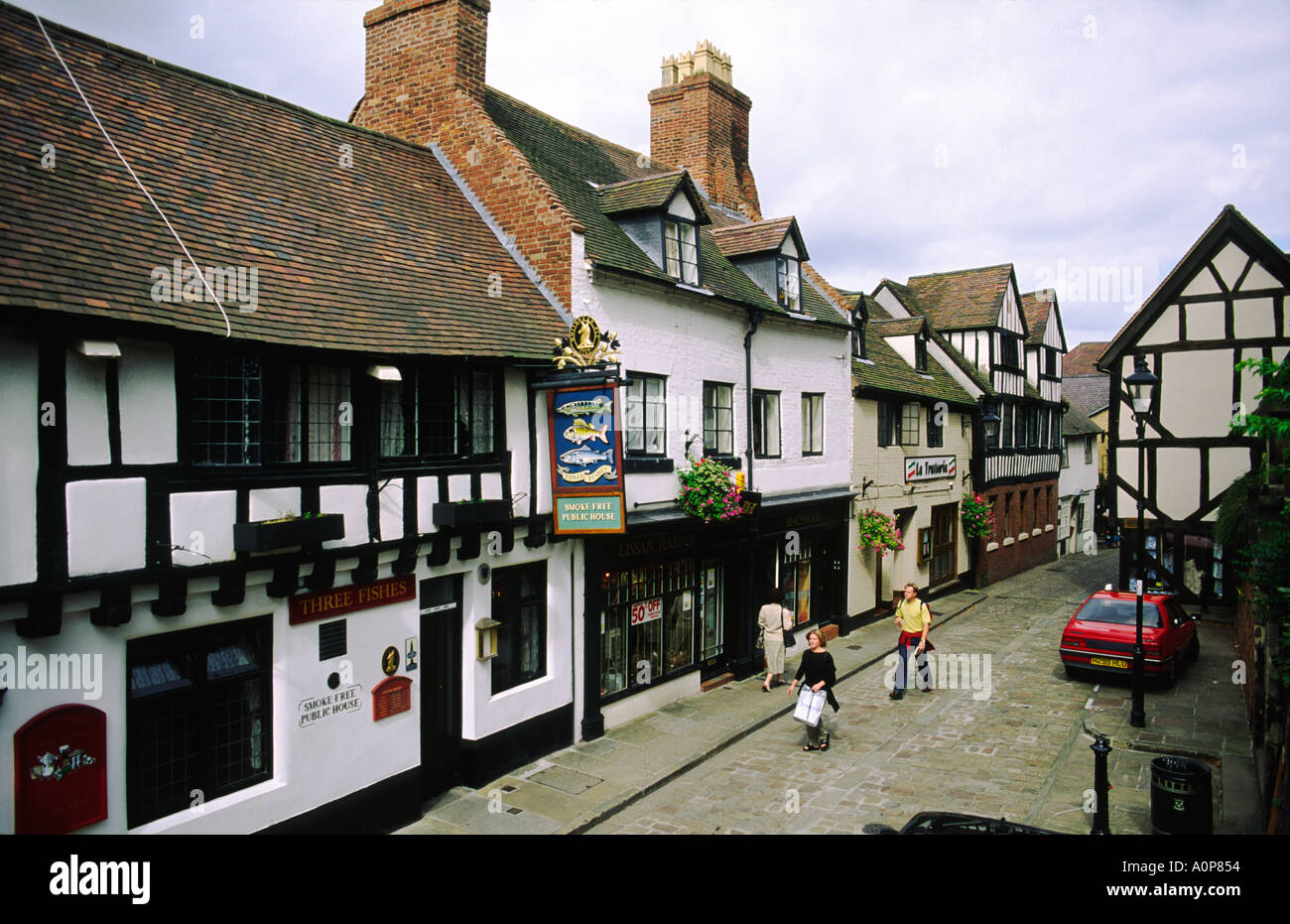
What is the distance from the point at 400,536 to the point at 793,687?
8646mm

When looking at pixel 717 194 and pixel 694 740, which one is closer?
pixel 694 740

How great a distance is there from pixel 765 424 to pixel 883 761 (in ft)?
24.7

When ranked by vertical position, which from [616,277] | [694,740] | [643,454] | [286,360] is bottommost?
[694,740]

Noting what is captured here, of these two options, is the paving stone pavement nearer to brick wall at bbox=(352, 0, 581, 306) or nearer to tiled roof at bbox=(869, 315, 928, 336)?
brick wall at bbox=(352, 0, 581, 306)

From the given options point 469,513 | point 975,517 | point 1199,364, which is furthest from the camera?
point 975,517

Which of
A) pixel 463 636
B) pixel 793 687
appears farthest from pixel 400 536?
pixel 793 687

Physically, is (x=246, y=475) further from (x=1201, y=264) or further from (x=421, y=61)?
(x=1201, y=264)

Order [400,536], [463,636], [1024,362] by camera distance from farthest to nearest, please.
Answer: [1024,362], [463,636], [400,536]

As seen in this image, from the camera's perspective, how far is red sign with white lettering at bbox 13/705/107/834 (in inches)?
254

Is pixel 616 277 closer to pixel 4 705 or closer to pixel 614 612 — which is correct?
pixel 614 612

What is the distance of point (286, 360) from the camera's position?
8.58 metres

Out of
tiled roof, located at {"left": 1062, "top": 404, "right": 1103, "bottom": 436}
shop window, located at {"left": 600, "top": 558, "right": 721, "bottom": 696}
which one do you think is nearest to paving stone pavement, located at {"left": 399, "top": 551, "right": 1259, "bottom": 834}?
shop window, located at {"left": 600, "top": 558, "right": 721, "bottom": 696}

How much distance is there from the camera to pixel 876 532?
21109 millimetres

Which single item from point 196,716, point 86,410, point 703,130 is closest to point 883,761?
point 196,716
